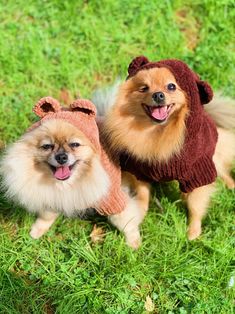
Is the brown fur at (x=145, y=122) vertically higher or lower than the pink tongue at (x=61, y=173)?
higher

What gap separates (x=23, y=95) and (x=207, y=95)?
1770 millimetres

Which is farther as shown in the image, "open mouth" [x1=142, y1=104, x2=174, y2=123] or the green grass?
the green grass

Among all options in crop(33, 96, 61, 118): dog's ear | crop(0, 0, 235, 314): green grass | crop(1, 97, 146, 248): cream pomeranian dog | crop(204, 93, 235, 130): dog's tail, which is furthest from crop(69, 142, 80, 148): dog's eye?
crop(204, 93, 235, 130): dog's tail

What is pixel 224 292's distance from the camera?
2.70 m

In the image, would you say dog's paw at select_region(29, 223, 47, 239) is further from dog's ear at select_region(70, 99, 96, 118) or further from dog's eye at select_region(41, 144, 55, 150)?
dog's ear at select_region(70, 99, 96, 118)

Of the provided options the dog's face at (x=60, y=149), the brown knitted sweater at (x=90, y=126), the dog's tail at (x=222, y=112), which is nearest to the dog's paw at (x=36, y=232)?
the brown knitted sweater at (x=90, y=126)

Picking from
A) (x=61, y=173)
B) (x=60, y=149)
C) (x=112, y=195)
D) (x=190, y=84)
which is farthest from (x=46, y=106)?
(x=190, y=84)

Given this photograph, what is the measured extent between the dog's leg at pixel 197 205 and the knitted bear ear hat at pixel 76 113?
79 cm

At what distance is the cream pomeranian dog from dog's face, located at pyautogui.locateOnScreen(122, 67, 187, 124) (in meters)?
0.27

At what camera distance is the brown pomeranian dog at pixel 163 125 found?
238 centimetres

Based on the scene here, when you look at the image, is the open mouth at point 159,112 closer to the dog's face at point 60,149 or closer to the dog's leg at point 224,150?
the dog's face at point 60,149

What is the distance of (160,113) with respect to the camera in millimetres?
2373

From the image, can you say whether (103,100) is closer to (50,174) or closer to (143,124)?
(143,124)

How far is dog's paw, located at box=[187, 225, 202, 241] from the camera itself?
297 centimetres
